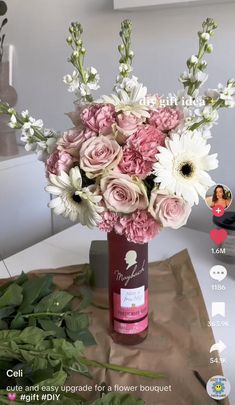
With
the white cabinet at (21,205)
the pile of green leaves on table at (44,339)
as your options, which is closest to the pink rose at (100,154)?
the pile of green leaves on table at (44,339)

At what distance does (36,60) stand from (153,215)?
41.1 inches

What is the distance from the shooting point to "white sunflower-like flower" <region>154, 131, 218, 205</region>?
1.54ft

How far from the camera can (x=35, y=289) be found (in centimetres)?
62

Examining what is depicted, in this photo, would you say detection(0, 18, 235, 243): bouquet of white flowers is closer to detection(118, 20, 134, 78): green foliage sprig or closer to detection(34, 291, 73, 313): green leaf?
detection(118, 20, 134, 78): green foliage sprig

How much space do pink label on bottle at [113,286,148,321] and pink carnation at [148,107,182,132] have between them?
0.23m

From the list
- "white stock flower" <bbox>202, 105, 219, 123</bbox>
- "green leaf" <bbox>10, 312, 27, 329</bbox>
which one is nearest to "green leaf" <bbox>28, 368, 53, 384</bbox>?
"green leaf" <bbox>10, 312, 27, 329</bbox>


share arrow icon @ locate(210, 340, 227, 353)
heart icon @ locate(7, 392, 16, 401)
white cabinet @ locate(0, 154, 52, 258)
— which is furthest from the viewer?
white cabinet @ locate(0, 154, 52, 258)

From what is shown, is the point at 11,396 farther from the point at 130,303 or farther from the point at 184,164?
the point at 184,164

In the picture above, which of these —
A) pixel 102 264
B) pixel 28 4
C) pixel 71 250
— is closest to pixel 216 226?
pixel 102 264

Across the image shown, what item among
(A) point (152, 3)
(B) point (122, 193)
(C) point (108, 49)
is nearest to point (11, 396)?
(B) point (122, 193)

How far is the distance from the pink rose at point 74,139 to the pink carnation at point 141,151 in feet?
0.16

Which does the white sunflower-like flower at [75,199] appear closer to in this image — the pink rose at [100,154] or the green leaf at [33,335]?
the pink rose at [100,154]

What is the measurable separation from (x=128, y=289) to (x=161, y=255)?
24 cm

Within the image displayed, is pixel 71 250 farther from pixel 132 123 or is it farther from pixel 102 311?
pixel 132 123
